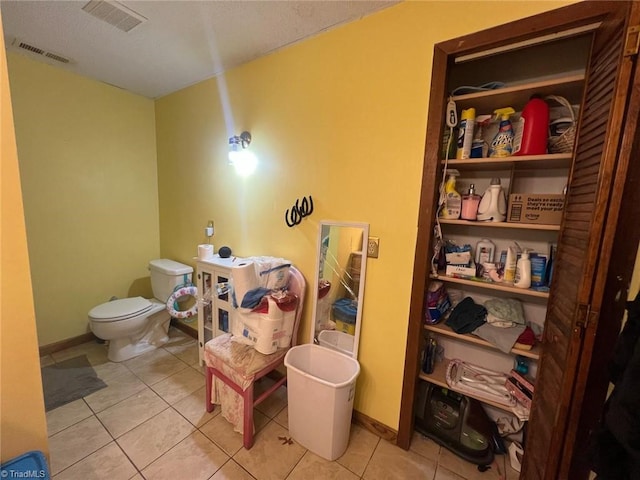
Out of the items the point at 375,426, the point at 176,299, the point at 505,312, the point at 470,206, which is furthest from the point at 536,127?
the point at 176,299

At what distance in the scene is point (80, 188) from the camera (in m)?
2.21

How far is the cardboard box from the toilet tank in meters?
2.52

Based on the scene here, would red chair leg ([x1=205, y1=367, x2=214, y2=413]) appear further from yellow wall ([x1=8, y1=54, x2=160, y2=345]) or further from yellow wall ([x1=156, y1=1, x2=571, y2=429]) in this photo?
yellow wall ([x1=8, y1=54, x2=160, y2=345])

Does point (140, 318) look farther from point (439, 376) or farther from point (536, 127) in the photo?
point (536, 127)

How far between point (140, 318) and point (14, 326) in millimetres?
1558

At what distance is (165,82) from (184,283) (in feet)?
5.91

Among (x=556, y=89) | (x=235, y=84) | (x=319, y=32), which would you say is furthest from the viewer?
(x=235, y=84)

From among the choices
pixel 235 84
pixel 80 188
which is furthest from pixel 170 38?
pixel 80 188

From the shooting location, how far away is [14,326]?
2.35 feet

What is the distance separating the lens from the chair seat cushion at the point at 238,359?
1404 mm

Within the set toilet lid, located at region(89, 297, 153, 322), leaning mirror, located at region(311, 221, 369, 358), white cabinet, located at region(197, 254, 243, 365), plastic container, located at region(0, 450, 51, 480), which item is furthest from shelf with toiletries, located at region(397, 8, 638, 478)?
toilet lid, located at region(89, 297, 153, 322)

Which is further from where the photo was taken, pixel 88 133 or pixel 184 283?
pixel 184 283

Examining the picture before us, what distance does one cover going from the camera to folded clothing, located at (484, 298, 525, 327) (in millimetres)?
1277

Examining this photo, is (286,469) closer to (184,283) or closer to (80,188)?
(184,283)
